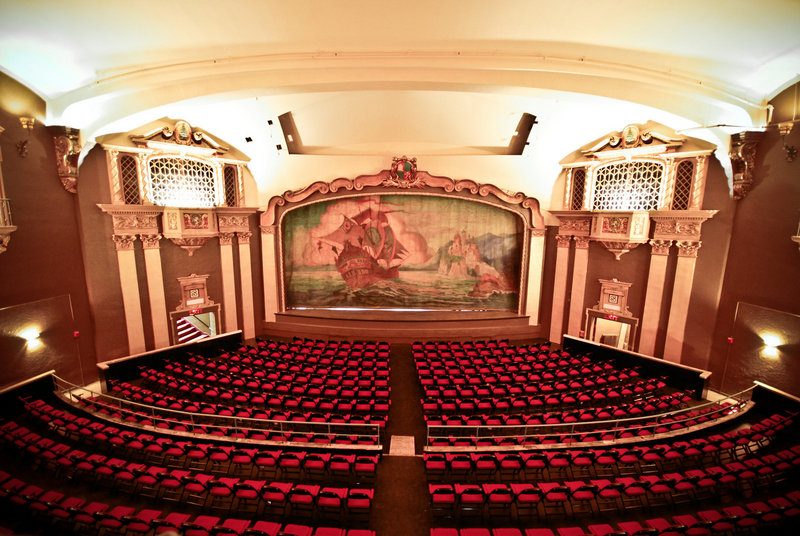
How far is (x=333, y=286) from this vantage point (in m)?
16.9

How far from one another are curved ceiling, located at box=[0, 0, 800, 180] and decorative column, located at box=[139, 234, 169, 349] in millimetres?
4145

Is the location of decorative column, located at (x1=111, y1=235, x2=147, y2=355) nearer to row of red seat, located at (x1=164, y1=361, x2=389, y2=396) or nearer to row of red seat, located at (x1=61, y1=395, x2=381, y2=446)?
row of red seat, located at (x1=164, y1=361, x2=389, y2=396)

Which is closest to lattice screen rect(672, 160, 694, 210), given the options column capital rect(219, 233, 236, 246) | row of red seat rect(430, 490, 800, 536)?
row of red seat rect(430, 490, 800, 536)

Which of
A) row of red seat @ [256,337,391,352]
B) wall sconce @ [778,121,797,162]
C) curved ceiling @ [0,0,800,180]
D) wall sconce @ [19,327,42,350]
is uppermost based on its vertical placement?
curved ceiling @ [0,0,800,180]

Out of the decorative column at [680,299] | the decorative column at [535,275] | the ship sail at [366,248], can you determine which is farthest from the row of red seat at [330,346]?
the decorative column at [680,299]

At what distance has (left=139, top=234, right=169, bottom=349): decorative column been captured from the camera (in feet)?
43.1

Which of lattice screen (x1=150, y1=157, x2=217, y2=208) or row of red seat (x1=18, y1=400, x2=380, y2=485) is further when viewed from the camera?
lattice screen (x1=150, y1=157, x2=217, y2=208)

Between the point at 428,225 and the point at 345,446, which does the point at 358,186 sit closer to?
the point at 428,225

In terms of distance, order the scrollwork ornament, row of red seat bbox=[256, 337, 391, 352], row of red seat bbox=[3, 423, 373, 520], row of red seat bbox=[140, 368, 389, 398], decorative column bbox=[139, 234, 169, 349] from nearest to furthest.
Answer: row of red seat bbox=[3, 423, 373, 520] → row of red seat bbox=[140, 368, 389, 398] → the scrollwork ornament → decorative column bbox=[139, 234, 169, 349] → row of red seat bbox=[256, 337, 391, 352]

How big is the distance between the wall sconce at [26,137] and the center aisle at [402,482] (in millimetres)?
12950

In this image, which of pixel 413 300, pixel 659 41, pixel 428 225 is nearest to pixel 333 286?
pixel 413 300

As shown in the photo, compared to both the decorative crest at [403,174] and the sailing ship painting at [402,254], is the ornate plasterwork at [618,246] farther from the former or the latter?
the decorative crest at [403,174]

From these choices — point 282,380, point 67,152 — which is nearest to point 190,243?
point 67,152

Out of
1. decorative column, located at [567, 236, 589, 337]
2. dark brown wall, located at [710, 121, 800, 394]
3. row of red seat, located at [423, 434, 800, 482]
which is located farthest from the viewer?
decorative column, located at [567, 236, 589, 337]
